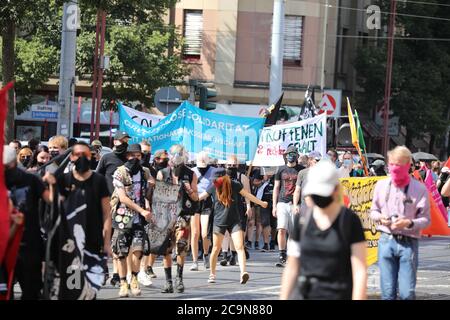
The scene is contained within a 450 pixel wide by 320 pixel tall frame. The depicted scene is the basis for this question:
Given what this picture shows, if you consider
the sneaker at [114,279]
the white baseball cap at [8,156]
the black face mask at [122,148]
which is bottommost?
the sneaker at [114,279]

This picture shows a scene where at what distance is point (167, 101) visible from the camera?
24.7 m

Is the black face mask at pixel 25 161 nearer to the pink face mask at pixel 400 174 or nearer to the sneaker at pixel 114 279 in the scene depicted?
the sneaker at pixel 114 279

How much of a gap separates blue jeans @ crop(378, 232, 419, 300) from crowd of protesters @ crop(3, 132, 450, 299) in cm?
1

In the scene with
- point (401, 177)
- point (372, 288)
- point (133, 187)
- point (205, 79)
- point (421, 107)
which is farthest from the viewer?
point (421, 107)

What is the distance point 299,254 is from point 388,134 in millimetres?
41913

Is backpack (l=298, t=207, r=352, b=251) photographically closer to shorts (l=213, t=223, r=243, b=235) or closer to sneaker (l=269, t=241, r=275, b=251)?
shorts (l=213, t=223, r=243, b=235)

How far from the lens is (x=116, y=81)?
3997 cm

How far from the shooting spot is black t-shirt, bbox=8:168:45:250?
9.92 metres

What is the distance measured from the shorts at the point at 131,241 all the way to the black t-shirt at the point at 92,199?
2802 mm

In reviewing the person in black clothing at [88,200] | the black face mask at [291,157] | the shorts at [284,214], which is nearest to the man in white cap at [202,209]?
the shorts at [284,214]

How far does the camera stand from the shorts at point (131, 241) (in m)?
14.0

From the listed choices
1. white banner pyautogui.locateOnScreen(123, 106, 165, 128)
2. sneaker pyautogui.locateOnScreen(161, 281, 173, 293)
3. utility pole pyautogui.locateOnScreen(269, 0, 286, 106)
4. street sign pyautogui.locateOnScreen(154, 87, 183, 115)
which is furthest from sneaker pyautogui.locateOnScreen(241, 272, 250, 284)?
utility pole pyautogui.locateOnScreen(269, 0, 286, 106)

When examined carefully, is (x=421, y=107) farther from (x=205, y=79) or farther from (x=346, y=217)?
(x=346, y=217)
